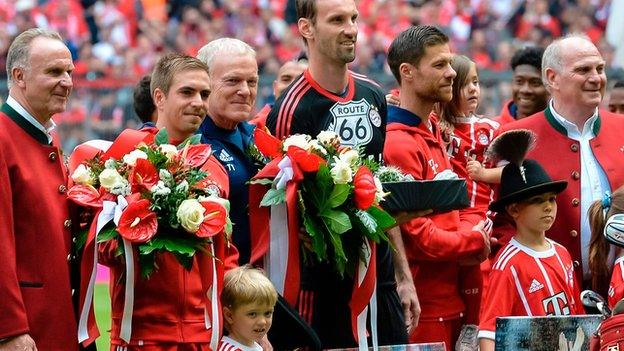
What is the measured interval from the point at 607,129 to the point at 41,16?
15.4 metres

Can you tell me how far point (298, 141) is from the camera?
7.32m

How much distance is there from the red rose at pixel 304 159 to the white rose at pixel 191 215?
698mm

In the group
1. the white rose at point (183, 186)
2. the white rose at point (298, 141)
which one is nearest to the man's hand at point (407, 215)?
the white rose at point (298, 141)

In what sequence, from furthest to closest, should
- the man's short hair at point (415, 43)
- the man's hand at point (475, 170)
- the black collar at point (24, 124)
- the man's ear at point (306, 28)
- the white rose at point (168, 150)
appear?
the man's hand at point (475, 170), the man's short hair at point (415, 43), the man's ear at point (306, 28), the black collar at point (24, 124), the white rose at point (168, 150)

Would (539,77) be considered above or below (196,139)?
above

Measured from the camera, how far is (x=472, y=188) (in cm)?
917

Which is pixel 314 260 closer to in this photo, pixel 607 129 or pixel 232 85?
pixel 232 85

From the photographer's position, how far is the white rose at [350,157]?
7316mm

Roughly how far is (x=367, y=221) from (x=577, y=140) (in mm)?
2273

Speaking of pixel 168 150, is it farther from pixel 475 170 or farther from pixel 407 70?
pixel 475 170

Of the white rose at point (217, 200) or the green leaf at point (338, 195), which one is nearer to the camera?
the white rose at point (217, 200)

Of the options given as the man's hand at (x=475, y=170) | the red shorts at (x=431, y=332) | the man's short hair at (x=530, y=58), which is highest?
the man's short hair at (x=530, y=58)

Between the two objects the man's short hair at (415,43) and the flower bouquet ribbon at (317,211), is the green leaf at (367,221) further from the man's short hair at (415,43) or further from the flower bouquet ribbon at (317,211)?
the man's short hair at (415,43)

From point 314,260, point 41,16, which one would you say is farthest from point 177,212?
point 41,16
